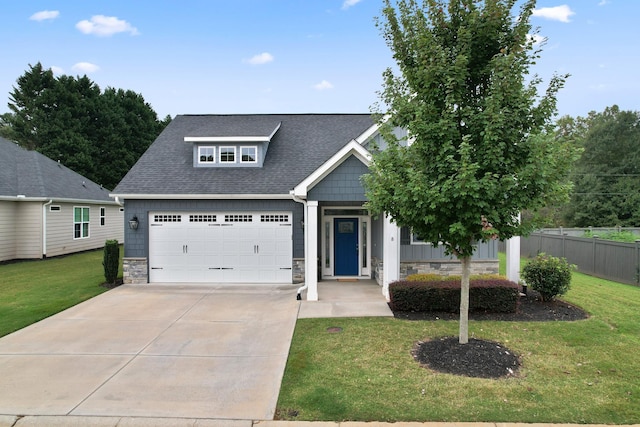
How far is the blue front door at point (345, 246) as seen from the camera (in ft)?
40.8

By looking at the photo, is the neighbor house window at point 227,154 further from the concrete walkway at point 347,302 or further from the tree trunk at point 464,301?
the tree trunk at point 464,301

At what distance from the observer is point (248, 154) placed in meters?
13.5

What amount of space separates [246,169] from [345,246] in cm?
457

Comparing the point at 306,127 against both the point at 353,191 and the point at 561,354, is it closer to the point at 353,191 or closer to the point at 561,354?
the point at 353,191

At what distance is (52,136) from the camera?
110ft

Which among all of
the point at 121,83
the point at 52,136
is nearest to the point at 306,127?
the point at 52,136

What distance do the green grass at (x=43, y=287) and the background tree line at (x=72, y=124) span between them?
68.3 feet

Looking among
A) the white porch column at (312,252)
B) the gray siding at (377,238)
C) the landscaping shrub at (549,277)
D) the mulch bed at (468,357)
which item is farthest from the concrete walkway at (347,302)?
the landscaping shrub at (549,277)

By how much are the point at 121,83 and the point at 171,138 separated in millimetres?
32216

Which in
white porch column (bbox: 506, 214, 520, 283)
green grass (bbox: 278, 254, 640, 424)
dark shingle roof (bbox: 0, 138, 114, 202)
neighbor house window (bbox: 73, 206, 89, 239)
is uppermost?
dark shingle roof (bbox: 0, 138, 114, 202)

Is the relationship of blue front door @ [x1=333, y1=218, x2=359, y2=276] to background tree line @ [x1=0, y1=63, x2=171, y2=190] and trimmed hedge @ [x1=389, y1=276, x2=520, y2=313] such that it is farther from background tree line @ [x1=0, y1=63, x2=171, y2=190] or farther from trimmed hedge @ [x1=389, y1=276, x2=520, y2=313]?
background tree line @ [x1=0, y1=63, x2=171, y2=190]

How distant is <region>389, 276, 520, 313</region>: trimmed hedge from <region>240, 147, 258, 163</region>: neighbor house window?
7.70m

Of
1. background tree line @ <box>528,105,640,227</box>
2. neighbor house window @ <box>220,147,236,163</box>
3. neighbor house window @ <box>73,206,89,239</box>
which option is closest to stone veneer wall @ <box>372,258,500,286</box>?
neighbor house window @ <box>220,147,236,163</box>

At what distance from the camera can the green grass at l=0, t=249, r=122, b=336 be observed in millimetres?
8461
